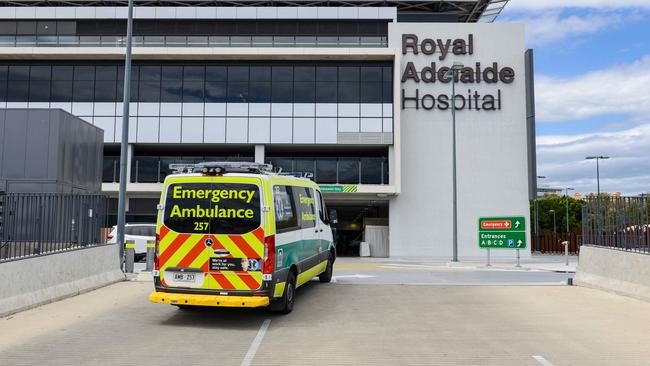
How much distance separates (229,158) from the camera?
103 feet

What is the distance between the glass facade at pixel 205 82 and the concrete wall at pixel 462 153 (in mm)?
2799

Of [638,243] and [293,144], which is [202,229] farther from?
[293,144]

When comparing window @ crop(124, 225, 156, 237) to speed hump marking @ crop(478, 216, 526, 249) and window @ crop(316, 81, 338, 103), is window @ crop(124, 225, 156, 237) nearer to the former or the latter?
window @ crop(316, 81, 338, 103)

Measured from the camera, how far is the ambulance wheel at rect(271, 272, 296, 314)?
8.53m

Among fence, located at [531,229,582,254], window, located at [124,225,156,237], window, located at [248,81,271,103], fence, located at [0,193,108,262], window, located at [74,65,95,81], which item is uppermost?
window, located at [74,65,95,81]

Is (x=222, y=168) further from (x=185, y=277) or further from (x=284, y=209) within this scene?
(x=185, y=277)

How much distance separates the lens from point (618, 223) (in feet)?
37.7

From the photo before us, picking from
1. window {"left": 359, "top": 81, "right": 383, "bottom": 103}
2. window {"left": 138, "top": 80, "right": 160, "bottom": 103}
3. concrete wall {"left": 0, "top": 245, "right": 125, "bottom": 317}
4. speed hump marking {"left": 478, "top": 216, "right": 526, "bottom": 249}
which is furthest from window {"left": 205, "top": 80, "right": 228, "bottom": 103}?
concrete wall {"left": 0, "top": 245, "right": 125, "bottom": 317}

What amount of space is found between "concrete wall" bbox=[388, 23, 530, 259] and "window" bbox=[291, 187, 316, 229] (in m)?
19.4

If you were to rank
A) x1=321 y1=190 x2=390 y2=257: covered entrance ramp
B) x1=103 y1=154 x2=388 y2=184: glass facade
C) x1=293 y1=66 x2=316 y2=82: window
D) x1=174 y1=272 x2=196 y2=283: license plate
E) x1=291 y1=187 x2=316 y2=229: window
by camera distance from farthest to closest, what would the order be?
x1=293 y1=66 x2=316 y2=82: window → x1=321 y1=190 x2=390 y2=257: covered entrance ramp → x1=103 y1=154 x2=388 y2=184: glass facade → x1=291 y1=187 x2=316 y2=229: window → x1=174 y1=272 x2=196 y2=283: license plate

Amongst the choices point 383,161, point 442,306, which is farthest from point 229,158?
point 442,306

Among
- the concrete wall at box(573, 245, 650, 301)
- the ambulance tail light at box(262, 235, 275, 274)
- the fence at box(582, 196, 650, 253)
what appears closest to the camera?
the ambulance tail light at box(262, 235, 275, 274)

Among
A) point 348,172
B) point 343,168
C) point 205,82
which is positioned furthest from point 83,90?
point 348,172

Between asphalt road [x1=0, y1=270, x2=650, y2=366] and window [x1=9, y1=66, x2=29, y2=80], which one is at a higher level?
window [x1=9, y1=66, x2=29, y2=80]
